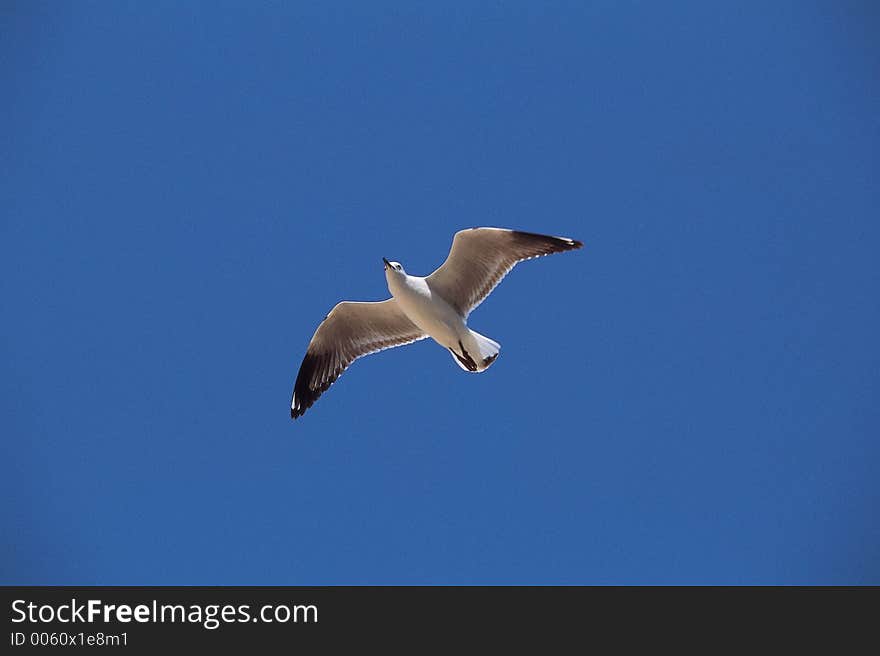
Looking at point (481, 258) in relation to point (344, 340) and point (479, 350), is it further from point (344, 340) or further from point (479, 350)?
point (344, 340)

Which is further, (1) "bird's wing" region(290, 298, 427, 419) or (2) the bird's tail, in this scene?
(1) "bird's wing" region(290, 298, 427, 419)

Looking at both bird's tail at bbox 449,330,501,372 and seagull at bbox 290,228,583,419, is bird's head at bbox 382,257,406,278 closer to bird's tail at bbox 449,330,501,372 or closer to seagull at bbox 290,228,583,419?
seagull at bbox 290,228,583,419

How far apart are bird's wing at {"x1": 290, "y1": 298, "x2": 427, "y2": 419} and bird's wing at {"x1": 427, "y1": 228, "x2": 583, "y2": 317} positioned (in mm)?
717

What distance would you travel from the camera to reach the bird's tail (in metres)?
9.55

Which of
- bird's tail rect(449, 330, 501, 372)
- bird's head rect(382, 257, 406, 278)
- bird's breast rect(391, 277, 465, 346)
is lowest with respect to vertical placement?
bird's tail rect(449, 330, 501, 372)

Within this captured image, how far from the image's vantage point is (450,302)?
977cm

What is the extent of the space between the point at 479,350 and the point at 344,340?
1680mm

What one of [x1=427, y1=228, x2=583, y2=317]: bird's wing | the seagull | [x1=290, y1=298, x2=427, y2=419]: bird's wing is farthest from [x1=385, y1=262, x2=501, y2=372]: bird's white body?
[x1=290, y1=298, x2=427, y2=419]: bird's wing

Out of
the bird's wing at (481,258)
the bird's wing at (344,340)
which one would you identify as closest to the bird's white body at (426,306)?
the bird's wing at (481,258)

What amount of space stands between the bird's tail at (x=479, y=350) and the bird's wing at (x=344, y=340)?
0.91 m
